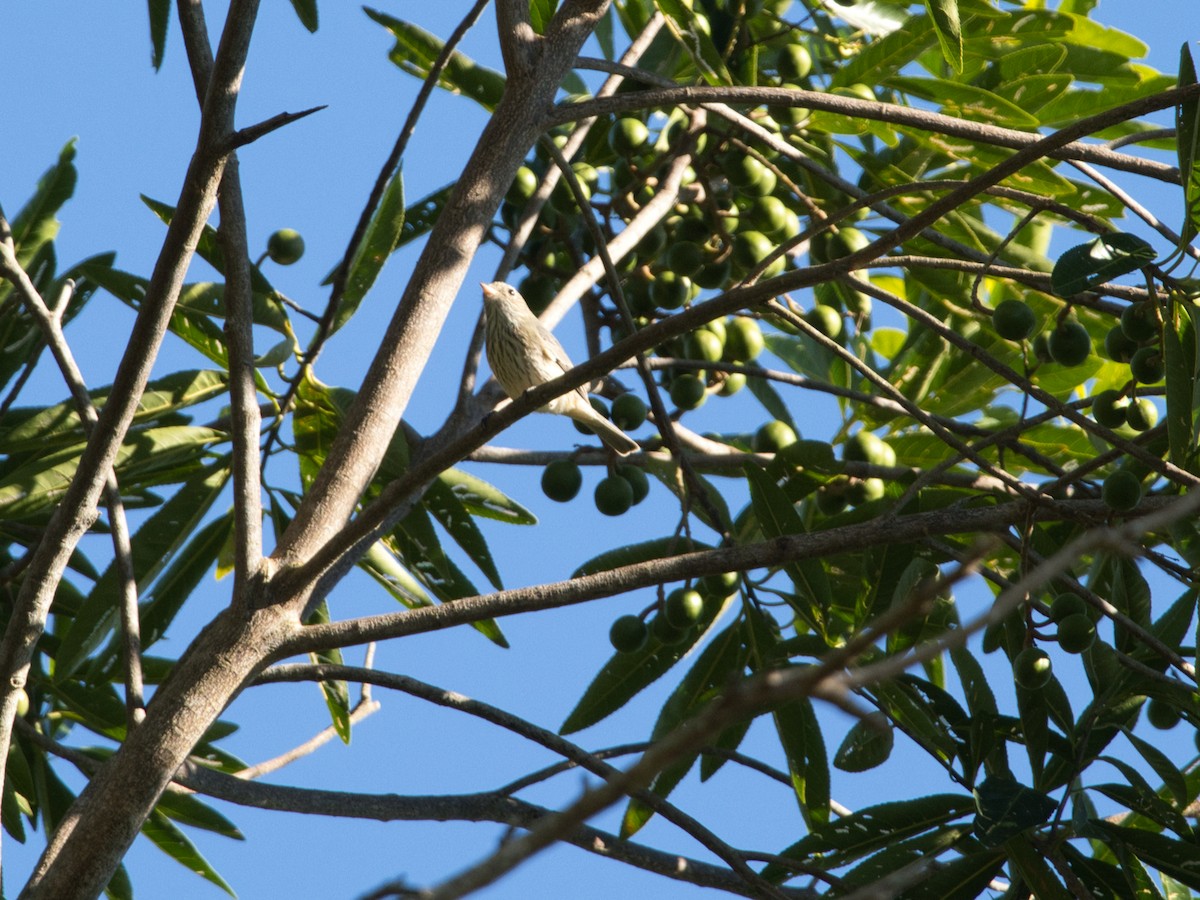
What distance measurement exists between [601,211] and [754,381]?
0.78 metres

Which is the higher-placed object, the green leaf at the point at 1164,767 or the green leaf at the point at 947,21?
the green leaf at the point at 947,21

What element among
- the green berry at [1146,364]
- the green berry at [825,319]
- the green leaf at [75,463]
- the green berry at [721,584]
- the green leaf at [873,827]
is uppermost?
the green berry at [825,319]

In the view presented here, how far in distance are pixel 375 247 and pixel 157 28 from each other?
0.75m

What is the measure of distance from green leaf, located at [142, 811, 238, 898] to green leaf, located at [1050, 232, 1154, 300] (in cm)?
258

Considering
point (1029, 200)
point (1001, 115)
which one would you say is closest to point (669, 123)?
point (1001, 115)

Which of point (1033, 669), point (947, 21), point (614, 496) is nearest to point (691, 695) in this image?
point (614, 496)

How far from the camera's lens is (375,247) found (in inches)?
136

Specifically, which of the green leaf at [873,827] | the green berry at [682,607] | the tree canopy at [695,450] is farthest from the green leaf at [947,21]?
the green leaf at [873,827]

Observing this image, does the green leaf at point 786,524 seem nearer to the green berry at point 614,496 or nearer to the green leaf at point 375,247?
the green berry at point 614,496

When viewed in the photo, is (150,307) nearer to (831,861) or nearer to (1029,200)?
(1029,200)

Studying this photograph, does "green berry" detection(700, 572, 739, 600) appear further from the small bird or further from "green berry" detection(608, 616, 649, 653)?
the small bird

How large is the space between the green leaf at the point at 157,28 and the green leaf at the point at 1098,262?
7.21 ft

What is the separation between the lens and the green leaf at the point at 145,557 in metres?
3.15

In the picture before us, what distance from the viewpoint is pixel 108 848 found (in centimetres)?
213
